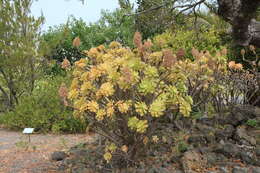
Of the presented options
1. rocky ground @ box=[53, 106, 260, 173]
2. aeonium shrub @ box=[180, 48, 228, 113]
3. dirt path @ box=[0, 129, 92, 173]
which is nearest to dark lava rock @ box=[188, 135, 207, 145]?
rocky ground @ box=[53, 106, 260, 173]

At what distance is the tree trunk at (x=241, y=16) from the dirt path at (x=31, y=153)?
3.11 meters

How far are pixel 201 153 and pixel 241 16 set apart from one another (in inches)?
70.7

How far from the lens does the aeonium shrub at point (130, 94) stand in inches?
131

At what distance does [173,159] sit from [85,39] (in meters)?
12.9

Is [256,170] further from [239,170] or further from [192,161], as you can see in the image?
[192,161]

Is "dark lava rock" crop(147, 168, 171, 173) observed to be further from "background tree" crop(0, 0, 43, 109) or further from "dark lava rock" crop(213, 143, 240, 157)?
"background tree" crop(0, 0, 43, 109)

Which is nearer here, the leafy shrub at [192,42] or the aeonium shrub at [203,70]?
the aeonium shrub at [203,70]

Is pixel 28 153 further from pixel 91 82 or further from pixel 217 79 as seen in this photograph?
pixel 217 79

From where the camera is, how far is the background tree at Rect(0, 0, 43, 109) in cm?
1061

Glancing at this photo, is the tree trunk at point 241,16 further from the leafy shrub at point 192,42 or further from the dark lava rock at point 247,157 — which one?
the leafy shrub at point 192,42

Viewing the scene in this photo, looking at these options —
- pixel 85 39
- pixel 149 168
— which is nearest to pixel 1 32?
pixel 85 39

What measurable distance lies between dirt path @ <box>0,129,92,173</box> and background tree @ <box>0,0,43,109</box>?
327 centimetres

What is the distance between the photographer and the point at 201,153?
4168 mm

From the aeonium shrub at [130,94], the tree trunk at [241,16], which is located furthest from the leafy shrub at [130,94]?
the tree trunk at [241,16]
